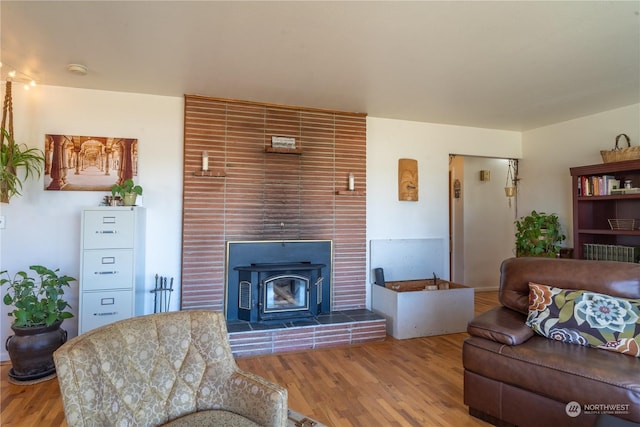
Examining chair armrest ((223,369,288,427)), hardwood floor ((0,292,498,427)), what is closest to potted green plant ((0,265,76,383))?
hardwood floor ((0,292,498,427))

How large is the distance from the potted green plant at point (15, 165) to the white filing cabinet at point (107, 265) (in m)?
0.67

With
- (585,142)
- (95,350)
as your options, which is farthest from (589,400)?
(585,142)

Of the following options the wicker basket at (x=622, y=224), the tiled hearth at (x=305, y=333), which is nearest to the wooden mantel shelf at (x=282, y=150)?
the tiled hearth at (x=305, y=333)

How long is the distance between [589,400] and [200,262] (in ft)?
10.1

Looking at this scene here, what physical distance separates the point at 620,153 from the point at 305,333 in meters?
3.57

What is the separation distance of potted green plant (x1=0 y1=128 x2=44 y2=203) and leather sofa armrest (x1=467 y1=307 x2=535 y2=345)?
3.68 metres

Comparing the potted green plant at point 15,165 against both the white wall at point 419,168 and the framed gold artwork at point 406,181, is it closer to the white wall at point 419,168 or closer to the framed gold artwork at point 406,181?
the white wall at point 419,168

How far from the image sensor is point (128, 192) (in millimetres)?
3045

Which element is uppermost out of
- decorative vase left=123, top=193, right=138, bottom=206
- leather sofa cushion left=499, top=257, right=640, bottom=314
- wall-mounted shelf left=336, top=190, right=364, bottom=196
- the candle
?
the candle

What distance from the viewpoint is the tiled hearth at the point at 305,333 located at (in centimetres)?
316

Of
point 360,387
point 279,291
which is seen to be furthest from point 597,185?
A: point 279,291

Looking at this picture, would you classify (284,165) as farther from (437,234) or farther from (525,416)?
(525,416)

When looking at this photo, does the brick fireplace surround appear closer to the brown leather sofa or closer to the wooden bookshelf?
the brown leather sofa

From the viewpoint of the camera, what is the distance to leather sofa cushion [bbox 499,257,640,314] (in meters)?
2.13
